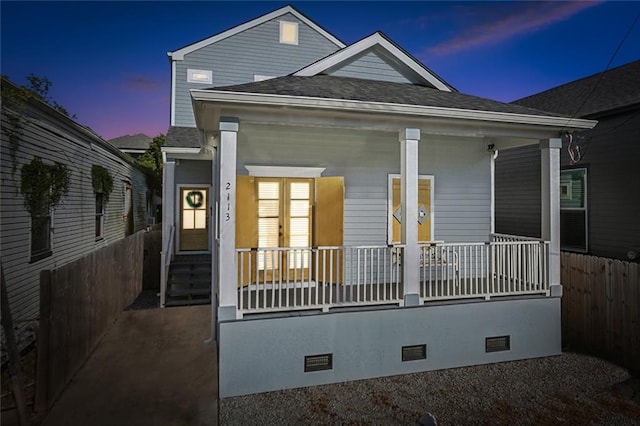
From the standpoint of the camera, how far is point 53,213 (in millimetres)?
6230

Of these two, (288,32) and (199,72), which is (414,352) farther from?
(288,32)

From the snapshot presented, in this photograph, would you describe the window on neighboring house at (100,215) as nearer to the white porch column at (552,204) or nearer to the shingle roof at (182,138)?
the shingle roof at (182,138)

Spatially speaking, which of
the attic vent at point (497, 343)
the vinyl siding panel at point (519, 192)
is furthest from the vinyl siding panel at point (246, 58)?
the attic vent at point (497, 343)

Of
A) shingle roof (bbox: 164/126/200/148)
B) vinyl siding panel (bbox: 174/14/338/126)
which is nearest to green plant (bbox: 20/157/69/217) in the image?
shingle roof (bbox: 164/126/200/148)

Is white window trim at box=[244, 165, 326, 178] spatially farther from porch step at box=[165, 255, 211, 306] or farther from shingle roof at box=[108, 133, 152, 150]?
shingle roof at box=[108, 133, 152, 150]

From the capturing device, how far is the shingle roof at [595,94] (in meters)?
7.34

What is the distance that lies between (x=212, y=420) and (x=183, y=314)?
4.01 m

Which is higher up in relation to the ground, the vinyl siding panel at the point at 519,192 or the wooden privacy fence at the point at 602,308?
the vinyl siding panel at the point at 519,192

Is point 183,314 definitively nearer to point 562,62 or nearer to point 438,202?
point 438,202

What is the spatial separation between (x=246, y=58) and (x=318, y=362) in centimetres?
968

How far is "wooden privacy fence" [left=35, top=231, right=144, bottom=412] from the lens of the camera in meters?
3.65

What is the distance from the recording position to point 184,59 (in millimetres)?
10305

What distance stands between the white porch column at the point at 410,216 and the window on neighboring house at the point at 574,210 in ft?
18.0

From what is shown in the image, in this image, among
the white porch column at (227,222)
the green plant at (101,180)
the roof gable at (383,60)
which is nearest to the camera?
the white porch column at (227,222)
